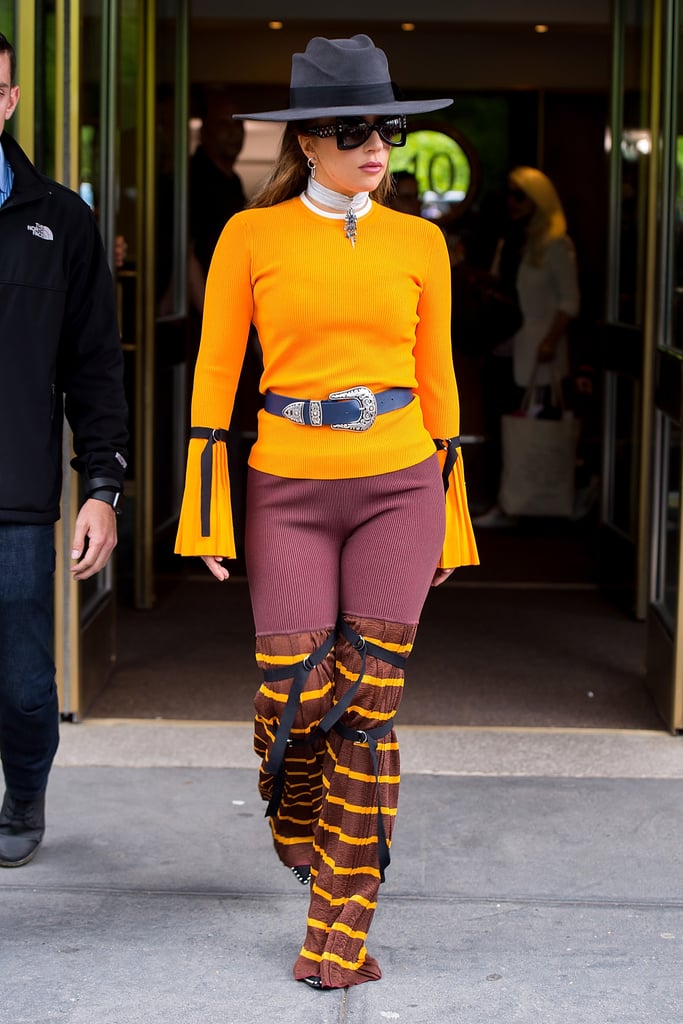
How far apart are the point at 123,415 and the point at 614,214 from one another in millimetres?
3946

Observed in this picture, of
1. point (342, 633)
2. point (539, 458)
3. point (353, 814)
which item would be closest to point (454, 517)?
point (342, 633)

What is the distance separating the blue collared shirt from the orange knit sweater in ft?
2.35

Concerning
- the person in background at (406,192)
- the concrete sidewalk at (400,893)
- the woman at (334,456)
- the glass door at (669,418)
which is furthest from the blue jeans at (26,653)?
the person in background at (406,192)

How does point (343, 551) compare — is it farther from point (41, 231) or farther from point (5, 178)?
point (5, 178)

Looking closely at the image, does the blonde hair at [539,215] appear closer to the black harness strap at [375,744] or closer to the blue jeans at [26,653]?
the blue jeans at [26,653]

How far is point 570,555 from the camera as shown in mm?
8258

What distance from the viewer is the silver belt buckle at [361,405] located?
2979mm

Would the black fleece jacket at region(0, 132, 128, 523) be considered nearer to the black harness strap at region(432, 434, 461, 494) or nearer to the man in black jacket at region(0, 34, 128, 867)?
the man in black jacket at region(0, 34, 128, 867)

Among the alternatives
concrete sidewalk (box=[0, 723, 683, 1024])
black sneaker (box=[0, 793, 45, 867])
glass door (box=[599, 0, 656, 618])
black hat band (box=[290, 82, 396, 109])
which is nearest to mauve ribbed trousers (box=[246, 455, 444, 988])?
concrete sidewalk (box=[0, 723, 683, 1024])

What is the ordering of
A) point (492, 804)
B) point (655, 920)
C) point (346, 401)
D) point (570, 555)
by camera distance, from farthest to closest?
point (570, 555)
point (492, 804)
point (655, 920)
point (346, 401)

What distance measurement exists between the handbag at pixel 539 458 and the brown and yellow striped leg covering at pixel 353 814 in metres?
5.92

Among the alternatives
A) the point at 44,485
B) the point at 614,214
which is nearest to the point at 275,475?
the point at 44,485

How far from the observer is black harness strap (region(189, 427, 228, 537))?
10.1 feet

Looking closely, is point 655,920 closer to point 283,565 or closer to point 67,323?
point 283,565
